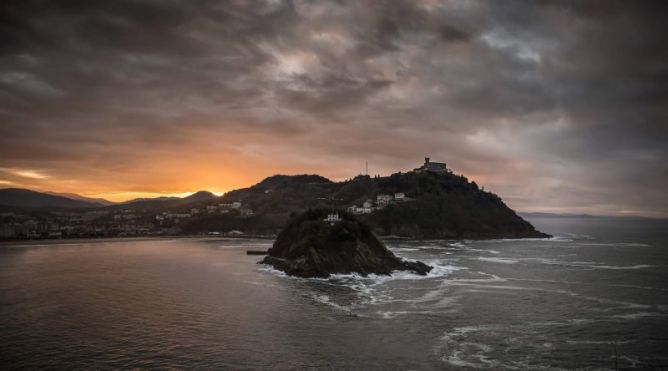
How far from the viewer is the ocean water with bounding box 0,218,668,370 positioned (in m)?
36.7

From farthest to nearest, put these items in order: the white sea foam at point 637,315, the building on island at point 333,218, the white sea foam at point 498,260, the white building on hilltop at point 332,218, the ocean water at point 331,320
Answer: the white sea foam at point 498,260, the white building on hilltop at point 332,218, the building on island at point 333,218, the white sea foam at point 637,315, the ocean water at point 331,320

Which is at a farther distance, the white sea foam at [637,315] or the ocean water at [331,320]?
the white sea foam at [637,315]

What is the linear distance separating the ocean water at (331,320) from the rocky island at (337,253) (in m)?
3.95

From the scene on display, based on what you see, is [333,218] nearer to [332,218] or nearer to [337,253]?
[332,218]

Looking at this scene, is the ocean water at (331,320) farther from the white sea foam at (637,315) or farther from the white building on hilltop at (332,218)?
the white building on hilltop at (332,218)

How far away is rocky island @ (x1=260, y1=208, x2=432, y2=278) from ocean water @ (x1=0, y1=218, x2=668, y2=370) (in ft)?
13.0

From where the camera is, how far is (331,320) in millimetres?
50281

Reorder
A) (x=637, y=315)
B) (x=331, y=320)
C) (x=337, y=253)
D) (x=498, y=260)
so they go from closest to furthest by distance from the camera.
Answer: (x=331, y=320) < (x=637, y=315) < (x=337, y=253) < (x=498, y=260)

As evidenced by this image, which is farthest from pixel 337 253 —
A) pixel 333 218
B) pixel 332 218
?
pixel 332 218

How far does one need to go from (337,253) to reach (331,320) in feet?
134

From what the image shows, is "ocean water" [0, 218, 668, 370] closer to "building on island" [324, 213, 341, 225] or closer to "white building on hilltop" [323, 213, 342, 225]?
"building on island" [324, 213, 341, 225]

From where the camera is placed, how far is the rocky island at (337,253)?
87188 mm

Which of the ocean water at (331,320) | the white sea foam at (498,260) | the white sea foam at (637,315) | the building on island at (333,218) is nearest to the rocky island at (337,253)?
the building on island at (333,218)

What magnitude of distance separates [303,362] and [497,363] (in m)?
16.5
